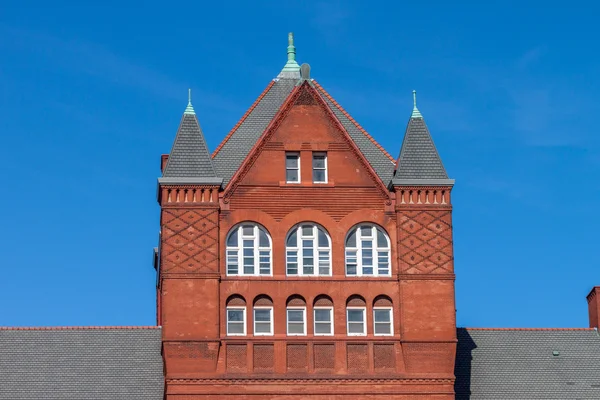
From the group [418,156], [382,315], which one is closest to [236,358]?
[382,315]

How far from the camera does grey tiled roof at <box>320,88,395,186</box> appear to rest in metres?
73.3

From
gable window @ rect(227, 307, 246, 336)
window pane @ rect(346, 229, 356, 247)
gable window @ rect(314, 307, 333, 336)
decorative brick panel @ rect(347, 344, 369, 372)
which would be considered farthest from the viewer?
window pane @ rect(346, 229, 356, 247)

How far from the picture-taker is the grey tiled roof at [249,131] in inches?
2867

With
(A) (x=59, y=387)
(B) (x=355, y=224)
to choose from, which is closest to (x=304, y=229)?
(B) (x=355, y=224)

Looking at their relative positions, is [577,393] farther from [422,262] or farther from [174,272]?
[174,272]

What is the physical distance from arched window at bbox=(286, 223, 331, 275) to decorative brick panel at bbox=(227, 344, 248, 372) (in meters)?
3.71

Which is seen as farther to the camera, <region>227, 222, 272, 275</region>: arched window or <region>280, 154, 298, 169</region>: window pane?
<region>280, 154, 298, 169</region>: window pane

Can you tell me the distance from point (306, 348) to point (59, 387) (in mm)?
10341

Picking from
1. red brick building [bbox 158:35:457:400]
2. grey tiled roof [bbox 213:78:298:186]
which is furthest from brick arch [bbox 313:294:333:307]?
grey tiled roof [bbox 213:78:298:186]

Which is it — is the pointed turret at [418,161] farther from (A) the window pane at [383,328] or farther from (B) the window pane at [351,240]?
(A) the window pane at [383,328]

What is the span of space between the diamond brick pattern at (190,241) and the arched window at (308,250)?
3.01 metres

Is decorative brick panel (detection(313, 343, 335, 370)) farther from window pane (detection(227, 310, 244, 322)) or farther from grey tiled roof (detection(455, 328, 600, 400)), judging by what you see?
grey tiled roof (detection(455, 328, 600, 400))

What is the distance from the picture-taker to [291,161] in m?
72.7

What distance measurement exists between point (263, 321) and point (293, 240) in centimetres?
356
